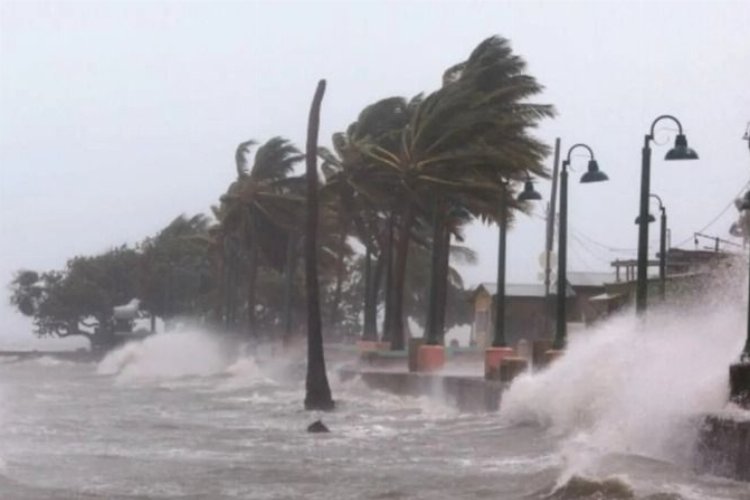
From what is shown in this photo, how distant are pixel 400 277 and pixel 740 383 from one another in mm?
32891

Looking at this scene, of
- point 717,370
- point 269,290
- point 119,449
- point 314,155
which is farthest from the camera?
point 269,290

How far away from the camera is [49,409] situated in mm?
35500

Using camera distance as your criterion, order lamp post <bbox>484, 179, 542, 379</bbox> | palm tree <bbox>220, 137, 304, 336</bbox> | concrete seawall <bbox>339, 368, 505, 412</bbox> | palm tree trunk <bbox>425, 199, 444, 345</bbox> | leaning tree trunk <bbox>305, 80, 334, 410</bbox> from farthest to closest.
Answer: palm tree <bbox>220, 137, 304, 336</bbox>, palm tree trunk <bbox>425, 199, 444, 345</bbox>, leaning tree trunk <bbox>305, 80, 334, 410</bbox>, lamp post <bbox>484, 179, 542, 379</bbox>, concrete seawall <bbox>339, 368, 505, 412</bbox>

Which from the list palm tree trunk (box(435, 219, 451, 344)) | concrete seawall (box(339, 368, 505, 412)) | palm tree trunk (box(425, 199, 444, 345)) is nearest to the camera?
concrete seawall (box(339, 368, 505, 412))

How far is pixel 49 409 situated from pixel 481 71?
1688 centimetres

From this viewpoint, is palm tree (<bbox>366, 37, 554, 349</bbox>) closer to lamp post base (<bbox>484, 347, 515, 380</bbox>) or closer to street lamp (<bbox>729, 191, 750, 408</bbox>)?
lamp post base (<bbox>484, 347, 515, 380</bbox>)

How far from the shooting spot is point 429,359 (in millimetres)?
40188

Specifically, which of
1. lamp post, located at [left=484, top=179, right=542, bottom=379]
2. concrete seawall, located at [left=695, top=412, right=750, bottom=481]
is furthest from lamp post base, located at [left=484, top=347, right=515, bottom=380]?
concrete seawall, located at [left=695, top=412, right=750, bottom=481]

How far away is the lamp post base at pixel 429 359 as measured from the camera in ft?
132

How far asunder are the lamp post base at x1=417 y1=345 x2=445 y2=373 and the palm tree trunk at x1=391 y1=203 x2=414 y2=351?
6.97 meters

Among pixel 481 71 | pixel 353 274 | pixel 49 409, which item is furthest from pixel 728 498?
pixel 353 274

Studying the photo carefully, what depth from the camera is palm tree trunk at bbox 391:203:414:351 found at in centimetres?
4709

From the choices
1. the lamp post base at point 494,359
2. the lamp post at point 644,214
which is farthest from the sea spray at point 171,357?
the lamp post at point 644,214

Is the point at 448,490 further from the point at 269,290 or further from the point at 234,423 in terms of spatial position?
the point at 269,290
